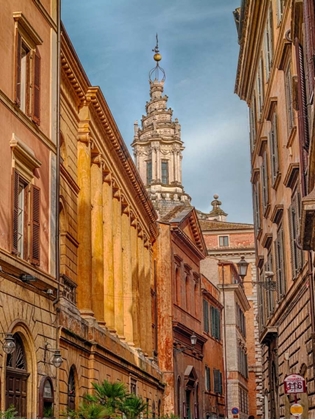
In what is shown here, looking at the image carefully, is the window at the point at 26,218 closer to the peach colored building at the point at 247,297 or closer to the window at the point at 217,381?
the window at the point at 217,381

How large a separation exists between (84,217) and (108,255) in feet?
15.1

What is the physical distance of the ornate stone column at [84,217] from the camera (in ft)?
87.4

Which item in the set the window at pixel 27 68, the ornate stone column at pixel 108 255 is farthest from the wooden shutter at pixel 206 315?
the window at pixel 27 68

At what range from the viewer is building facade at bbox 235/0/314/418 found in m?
20.6

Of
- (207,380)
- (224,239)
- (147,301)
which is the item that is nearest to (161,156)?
(224,239)

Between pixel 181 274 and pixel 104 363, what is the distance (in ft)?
64.5

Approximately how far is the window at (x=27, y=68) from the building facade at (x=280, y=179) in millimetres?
6032

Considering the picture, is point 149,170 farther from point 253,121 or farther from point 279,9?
point 279,9

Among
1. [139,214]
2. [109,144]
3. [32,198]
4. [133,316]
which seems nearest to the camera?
[32,198]

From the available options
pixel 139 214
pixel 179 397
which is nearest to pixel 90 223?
pixel 139 214

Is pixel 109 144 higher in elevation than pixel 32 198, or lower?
higher

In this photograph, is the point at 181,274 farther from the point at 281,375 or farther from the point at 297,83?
the point at 297,83

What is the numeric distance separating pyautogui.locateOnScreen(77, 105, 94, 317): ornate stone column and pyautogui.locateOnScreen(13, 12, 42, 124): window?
20.8ft

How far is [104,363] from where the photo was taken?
28.3 m
